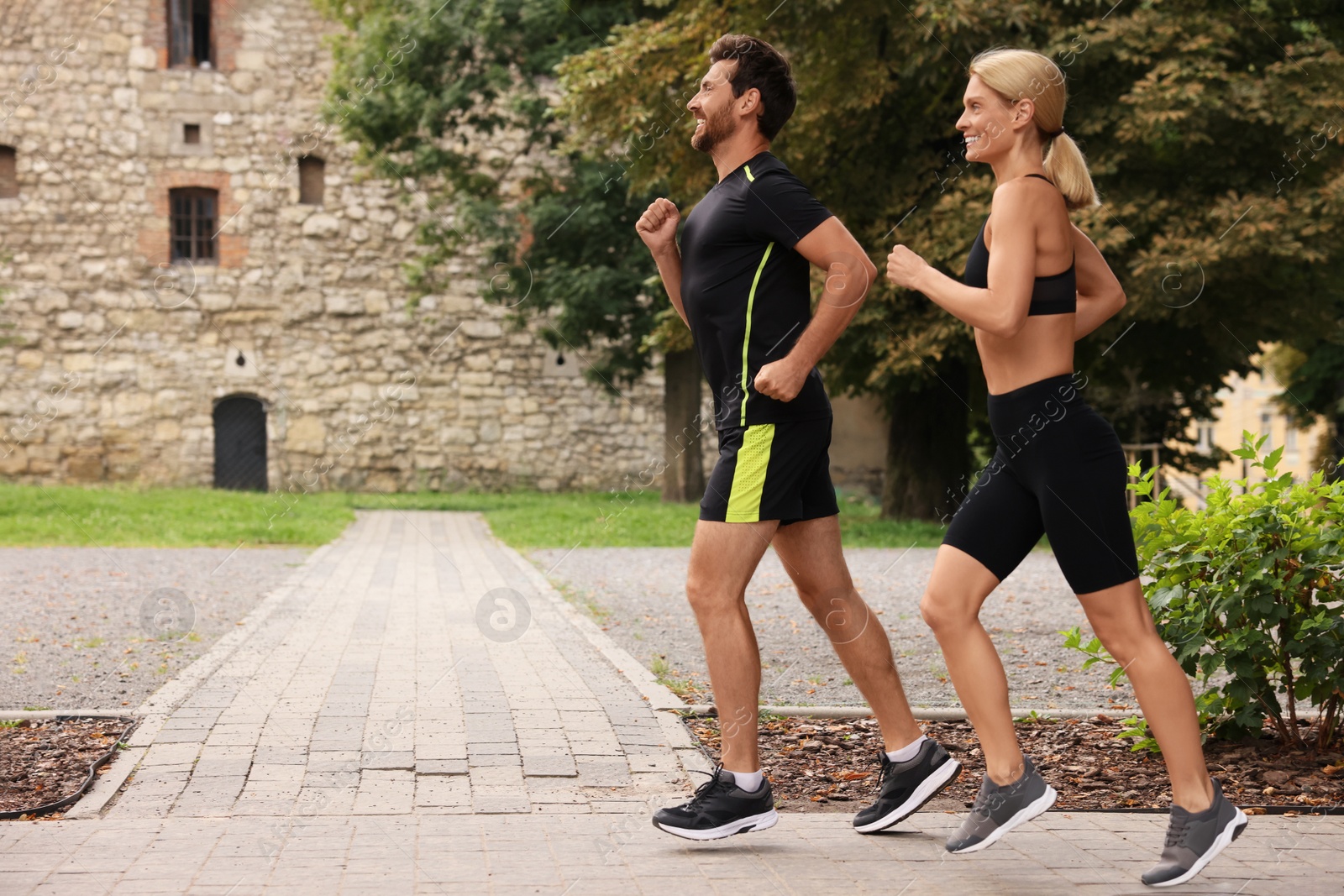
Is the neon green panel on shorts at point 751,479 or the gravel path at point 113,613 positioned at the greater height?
the neon green panel on shorts at point 751,479

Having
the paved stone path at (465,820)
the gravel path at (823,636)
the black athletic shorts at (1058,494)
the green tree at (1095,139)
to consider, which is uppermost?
the green tree at (1095,139)

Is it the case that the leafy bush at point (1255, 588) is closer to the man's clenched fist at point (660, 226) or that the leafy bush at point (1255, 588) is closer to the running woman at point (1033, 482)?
the running woman at point (1033, 482)

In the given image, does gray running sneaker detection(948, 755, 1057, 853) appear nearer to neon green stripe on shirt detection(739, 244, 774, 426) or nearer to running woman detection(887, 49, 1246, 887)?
running woman detection(887, 49, 1246, 887)

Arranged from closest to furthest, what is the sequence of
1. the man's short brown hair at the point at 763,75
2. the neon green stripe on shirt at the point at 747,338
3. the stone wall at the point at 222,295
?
1. the neon green stripe on shirt at the point at 747,338
2. the man's short brown hair at the point at 763,75
3. the stone wall at the point at 222,295

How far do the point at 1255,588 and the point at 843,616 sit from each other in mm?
1571

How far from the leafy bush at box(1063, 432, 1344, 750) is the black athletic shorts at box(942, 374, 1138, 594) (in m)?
1.19

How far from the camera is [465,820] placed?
4012 mm

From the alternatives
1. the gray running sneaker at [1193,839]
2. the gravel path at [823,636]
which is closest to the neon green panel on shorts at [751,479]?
the gray running sneaker at [1193,839]

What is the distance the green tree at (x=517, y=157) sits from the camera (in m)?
21.2

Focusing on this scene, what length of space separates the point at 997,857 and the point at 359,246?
22848 mm

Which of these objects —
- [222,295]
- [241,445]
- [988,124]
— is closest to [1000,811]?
[988,124]

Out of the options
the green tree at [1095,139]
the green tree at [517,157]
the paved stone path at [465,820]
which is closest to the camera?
the paved stone path at [465,820]

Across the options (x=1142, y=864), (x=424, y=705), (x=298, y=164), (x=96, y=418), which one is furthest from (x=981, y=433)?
(x=1142, y=864)

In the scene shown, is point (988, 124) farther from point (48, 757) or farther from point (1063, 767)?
point (48, 757)
